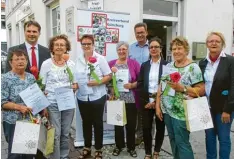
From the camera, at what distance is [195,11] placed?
23.7ft

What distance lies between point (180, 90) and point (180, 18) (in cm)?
492

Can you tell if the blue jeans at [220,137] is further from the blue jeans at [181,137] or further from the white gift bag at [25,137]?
the white gift bag at [25,137]

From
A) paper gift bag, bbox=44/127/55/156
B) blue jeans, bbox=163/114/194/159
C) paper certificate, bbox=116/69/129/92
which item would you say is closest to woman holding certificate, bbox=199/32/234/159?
blue jeans, bbox=163/114/194/159

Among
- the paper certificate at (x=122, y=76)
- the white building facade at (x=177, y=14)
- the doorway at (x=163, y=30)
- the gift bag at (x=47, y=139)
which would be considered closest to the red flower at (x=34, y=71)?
the gift bag at (x=47, y=139)

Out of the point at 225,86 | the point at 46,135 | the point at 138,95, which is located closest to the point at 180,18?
the point at 138,95

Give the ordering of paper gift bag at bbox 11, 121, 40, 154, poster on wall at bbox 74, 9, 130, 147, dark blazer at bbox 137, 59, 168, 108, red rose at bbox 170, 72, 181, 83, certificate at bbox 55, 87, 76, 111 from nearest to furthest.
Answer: paper gift bag at bbox 11, 121, 40, 154
red rose at bbox 170, 72, 181, 83
certificate at bbox 55, 87, 76, 111
dark blazer at bbox 137, 59, 168, 108
poster on wall at bbox 74, 9, 130, 147

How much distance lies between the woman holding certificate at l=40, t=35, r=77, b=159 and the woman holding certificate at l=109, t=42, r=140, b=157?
2.58ft

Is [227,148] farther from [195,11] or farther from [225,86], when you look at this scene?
[195,11]

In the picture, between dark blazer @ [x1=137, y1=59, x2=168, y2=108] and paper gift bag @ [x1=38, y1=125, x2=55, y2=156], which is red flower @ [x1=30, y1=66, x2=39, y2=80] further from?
dark blazer @ [x1=137, y1=59, x2=168, y2=108]

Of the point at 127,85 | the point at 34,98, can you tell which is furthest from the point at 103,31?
the point at 34,98

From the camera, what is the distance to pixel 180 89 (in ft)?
9.01

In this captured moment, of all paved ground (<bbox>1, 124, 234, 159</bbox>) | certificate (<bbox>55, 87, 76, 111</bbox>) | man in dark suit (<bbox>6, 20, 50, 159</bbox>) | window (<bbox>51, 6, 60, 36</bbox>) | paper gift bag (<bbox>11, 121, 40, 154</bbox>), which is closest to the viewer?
paper gift bag (<bbox>11, 121, 40, 154</bbox>)

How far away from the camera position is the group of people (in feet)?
9.09

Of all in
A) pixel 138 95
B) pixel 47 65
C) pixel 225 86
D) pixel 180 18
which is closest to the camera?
pixel 225 86
